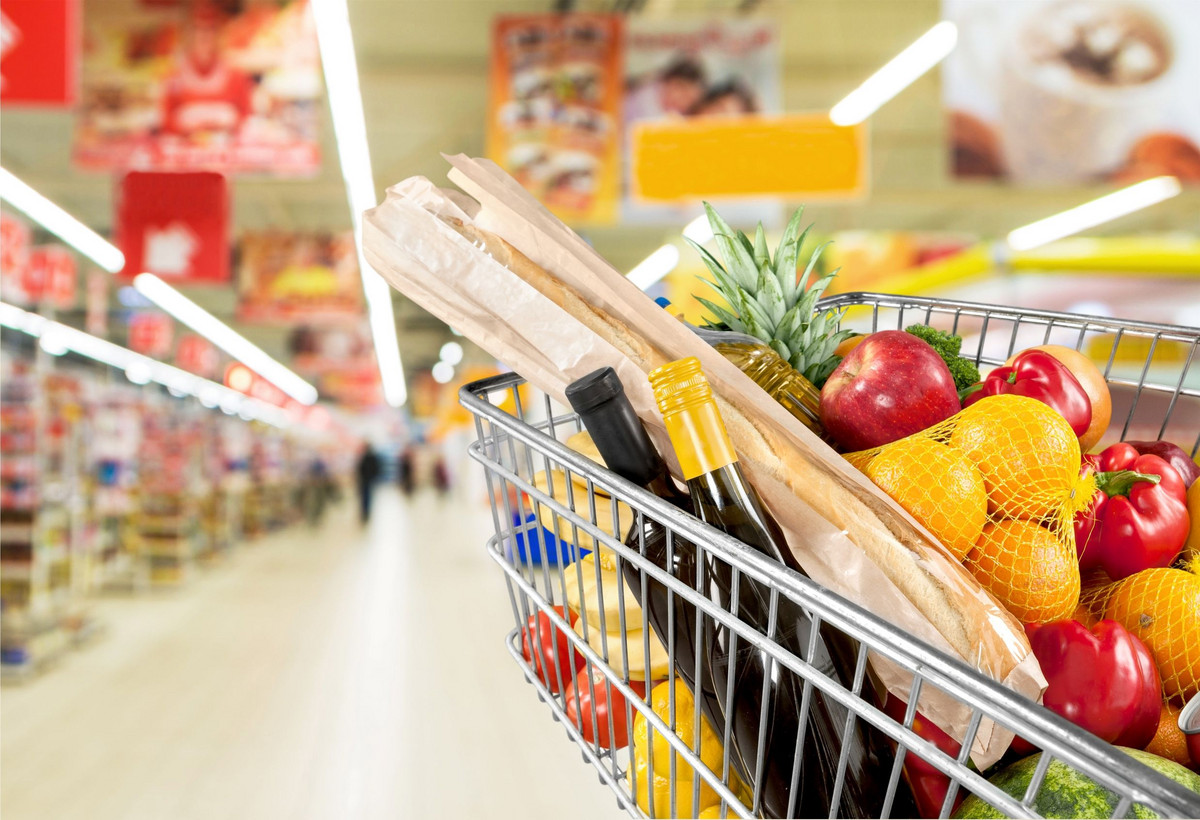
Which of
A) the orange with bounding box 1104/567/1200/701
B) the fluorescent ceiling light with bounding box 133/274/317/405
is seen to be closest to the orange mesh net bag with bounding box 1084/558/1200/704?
the orange with bounding box 1104/567/1200/701

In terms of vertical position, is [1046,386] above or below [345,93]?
below

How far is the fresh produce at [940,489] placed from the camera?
0.81 metres

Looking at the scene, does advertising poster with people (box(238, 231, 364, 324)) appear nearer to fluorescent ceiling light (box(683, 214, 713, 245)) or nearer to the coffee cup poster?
fluorescent ceiling light (box(683, 214, 713, 245))

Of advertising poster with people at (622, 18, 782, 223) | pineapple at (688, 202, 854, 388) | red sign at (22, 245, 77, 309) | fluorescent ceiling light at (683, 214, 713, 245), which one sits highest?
advertising poster with people at (622, 18, 782, 223)

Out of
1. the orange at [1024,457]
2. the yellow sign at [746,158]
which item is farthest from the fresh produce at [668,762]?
the yellow sign at [746,158]

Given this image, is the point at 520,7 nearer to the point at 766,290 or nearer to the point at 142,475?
the point at 142,475

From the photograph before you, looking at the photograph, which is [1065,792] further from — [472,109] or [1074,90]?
[472,109]

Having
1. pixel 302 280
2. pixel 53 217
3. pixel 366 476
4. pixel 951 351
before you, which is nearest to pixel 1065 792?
pixel 951 351

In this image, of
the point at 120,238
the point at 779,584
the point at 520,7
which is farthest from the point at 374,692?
the point at 520,7

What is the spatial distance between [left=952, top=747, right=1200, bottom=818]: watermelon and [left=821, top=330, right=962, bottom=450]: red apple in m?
0.33

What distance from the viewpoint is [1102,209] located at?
298 inches

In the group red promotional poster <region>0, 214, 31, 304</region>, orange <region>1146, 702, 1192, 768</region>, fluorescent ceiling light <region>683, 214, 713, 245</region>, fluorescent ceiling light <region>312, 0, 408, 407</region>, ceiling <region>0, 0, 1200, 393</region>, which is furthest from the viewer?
ceiling <region>0, 0, 1200, 393</region>

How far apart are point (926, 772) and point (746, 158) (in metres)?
4.56

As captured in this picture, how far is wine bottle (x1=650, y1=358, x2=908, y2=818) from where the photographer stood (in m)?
Answer: 0.70
